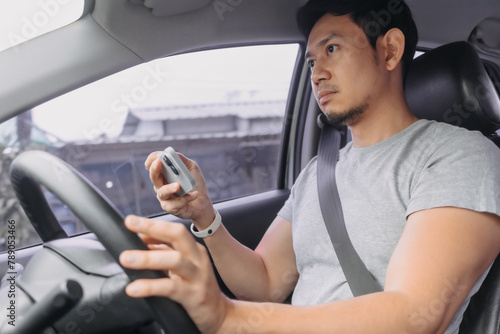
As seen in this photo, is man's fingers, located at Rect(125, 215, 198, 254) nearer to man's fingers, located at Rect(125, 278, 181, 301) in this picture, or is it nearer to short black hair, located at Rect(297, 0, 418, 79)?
man's fingers, located at Rect(125, 278, 181, 301)

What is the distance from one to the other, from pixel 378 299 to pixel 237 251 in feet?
1.84

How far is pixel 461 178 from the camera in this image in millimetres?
973

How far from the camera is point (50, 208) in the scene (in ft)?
2.82

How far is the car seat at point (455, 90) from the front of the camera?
1256mm

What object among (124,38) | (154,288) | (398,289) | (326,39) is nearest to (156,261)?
(154,288)

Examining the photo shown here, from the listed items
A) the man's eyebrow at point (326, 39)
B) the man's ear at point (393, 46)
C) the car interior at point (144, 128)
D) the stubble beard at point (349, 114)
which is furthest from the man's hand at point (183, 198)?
the man's ear at point (393, 46)

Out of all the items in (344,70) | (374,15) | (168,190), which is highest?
(374,15)

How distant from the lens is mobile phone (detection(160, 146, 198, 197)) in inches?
36.2

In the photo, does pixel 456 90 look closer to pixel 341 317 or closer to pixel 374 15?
pixel 374 15

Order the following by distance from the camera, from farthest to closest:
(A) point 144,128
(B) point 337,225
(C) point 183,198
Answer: (A) point 144,128 → (B) point 337,225 → (C) point 183,198

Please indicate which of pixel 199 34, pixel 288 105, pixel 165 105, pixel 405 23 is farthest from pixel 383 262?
pixel 288 105

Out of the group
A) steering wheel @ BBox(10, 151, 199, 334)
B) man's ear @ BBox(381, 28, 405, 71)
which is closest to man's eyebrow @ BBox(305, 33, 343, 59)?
man's ear @ BBox(381, 28, 405, 71)

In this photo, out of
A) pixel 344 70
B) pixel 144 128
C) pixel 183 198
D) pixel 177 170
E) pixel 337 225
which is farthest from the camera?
pixel 144 128

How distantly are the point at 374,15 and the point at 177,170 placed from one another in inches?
30.4
